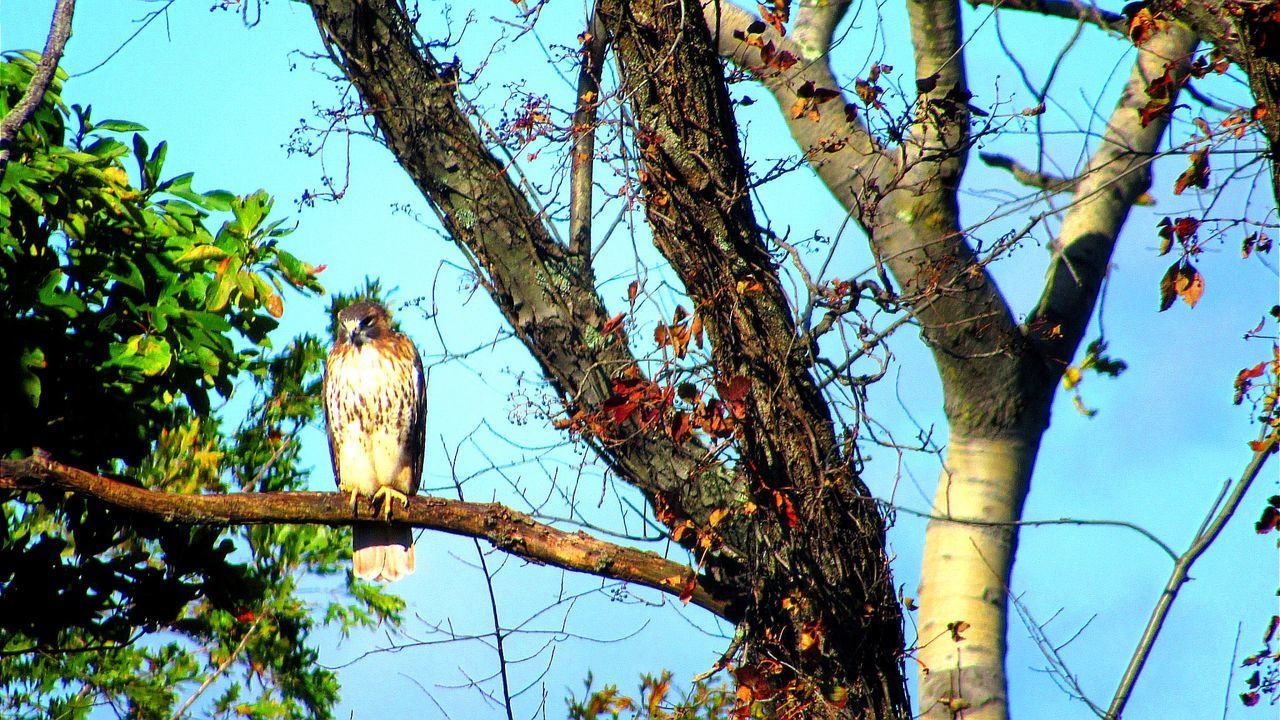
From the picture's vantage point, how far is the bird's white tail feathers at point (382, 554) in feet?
14.8

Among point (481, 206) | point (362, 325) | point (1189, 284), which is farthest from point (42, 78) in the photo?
point (1189, 284)

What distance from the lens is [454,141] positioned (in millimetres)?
4062

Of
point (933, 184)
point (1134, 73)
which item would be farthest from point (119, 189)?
point (1134, 73)

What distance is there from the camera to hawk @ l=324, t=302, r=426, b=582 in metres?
4.46

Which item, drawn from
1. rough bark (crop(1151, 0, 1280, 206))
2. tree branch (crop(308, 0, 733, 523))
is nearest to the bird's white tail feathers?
tree branch (crop(308, 0, 733, 523))

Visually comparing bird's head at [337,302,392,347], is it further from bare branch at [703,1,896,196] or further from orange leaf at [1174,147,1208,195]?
orange leaf at [1174,147,1208,195]

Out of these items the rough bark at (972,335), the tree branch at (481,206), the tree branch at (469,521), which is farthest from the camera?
the rough bark at (972,335)

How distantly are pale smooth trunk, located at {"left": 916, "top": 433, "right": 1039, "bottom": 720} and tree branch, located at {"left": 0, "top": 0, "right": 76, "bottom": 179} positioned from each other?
10.1ft

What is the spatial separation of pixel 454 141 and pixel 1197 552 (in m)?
2.78

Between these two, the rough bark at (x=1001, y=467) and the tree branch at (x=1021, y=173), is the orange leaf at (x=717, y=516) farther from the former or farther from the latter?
the tree branch at (x=1021, y=173)

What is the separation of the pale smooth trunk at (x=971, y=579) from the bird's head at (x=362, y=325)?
237 cm

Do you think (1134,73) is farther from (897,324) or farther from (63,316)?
(63,316)

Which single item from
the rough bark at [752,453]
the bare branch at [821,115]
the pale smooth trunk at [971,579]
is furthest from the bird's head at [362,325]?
the pale smooth trunk at [971,579]

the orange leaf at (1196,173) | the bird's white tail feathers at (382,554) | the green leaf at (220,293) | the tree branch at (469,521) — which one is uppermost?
the orange leaf at (1196,173)
